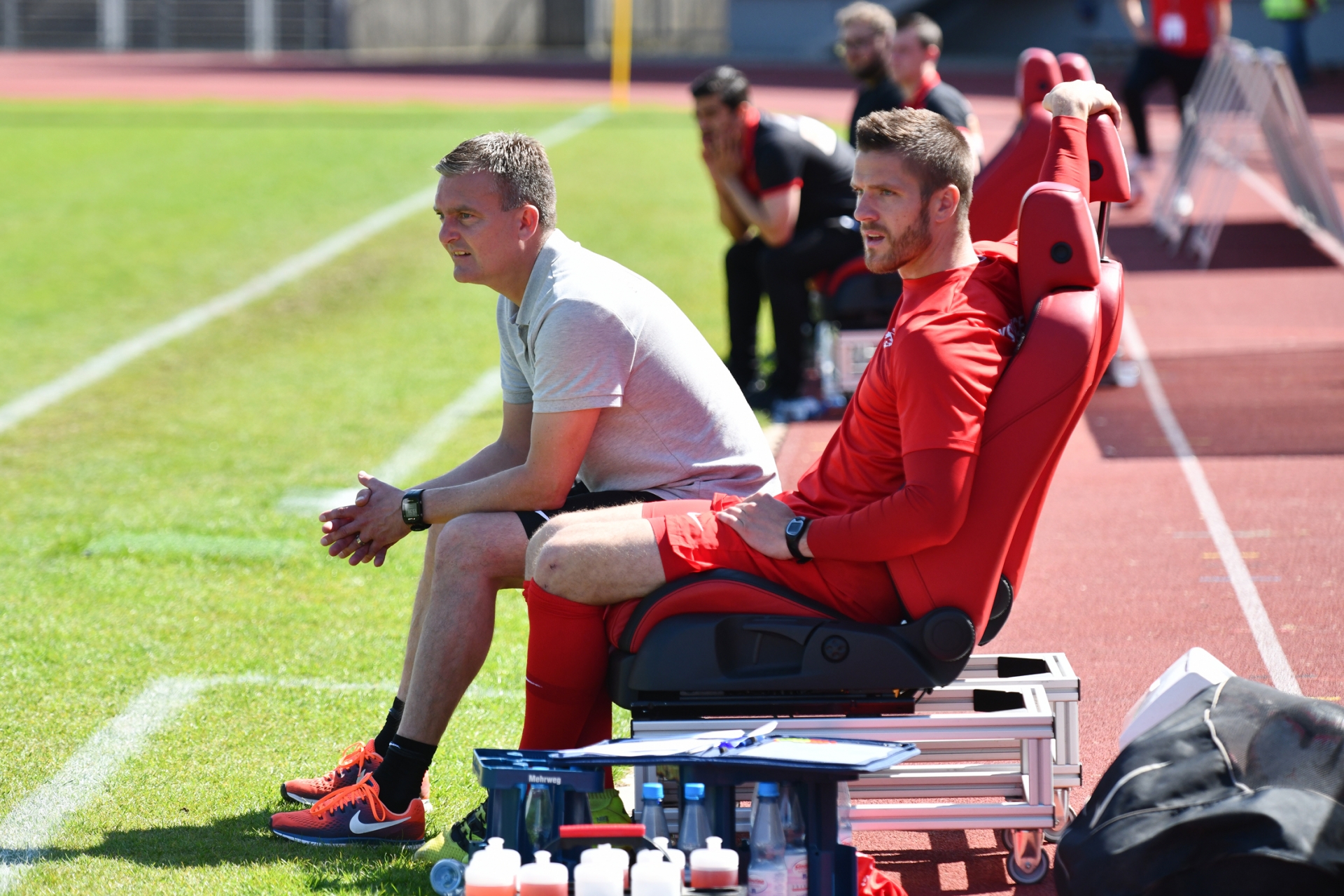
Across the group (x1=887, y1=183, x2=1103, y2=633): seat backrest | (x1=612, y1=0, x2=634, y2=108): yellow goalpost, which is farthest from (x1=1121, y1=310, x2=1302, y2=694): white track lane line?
(x1=612, y1=0, x2=634, y2=108): yellow goalpost

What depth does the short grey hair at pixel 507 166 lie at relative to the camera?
3721 mm

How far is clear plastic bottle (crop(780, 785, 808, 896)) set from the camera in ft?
9.67

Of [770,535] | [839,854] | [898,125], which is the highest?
[898,125]

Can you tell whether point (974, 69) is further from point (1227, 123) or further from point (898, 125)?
point (898, 125)

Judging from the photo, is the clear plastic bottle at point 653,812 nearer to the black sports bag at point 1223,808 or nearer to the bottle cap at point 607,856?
the bottle cap at point 607,856

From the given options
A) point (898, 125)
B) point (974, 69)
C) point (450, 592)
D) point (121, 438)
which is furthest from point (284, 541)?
point (974, 69)

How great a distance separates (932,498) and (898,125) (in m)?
0.82

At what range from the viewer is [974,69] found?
99.3 ft

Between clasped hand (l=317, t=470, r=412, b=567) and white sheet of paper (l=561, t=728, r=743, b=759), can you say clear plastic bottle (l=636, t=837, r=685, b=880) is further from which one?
clasped hand (l=317, t=470, r=412, b=567)

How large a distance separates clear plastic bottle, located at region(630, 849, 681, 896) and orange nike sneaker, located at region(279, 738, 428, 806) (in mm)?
1130

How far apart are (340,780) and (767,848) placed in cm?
135

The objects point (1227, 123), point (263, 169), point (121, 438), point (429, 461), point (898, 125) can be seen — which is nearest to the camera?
point (898, 125)

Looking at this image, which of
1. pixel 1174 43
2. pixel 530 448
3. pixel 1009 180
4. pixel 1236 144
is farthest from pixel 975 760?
pixel 1174 43

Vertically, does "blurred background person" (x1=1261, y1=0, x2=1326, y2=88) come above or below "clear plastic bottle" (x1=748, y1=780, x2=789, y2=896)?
above
